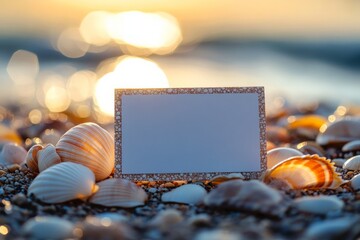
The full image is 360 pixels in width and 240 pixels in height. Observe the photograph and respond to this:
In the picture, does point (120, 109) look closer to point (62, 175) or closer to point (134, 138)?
point (134, 138)

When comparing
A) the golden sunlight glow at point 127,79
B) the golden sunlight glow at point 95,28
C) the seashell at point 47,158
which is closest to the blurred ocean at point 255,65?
the golden sunlight glow at point 127,79

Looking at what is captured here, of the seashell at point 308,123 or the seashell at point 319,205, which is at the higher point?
the seashell at point 308,123

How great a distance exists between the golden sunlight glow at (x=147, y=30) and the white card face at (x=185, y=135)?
37.8 ft

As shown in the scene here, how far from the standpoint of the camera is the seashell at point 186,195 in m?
2.30

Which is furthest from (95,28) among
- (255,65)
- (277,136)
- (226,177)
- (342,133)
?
(226,177)

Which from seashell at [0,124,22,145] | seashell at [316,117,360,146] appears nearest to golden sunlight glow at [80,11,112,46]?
seashell at [0,124,22,145]

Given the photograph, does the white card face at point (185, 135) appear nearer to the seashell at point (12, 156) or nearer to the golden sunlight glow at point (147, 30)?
the seashell at point (12, 156)

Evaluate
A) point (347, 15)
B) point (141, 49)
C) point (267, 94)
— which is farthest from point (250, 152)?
point (347, 15)

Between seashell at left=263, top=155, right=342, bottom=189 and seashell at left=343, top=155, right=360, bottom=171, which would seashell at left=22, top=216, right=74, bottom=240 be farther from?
seashell at left=343, top=155, right=360, bottom=171

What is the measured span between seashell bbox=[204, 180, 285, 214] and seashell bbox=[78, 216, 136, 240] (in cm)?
45

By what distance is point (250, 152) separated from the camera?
2602mm

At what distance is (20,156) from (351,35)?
43.7 ft

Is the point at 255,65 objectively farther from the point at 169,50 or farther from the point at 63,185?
the point at 63,185

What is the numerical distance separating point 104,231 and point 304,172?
3.74ft
